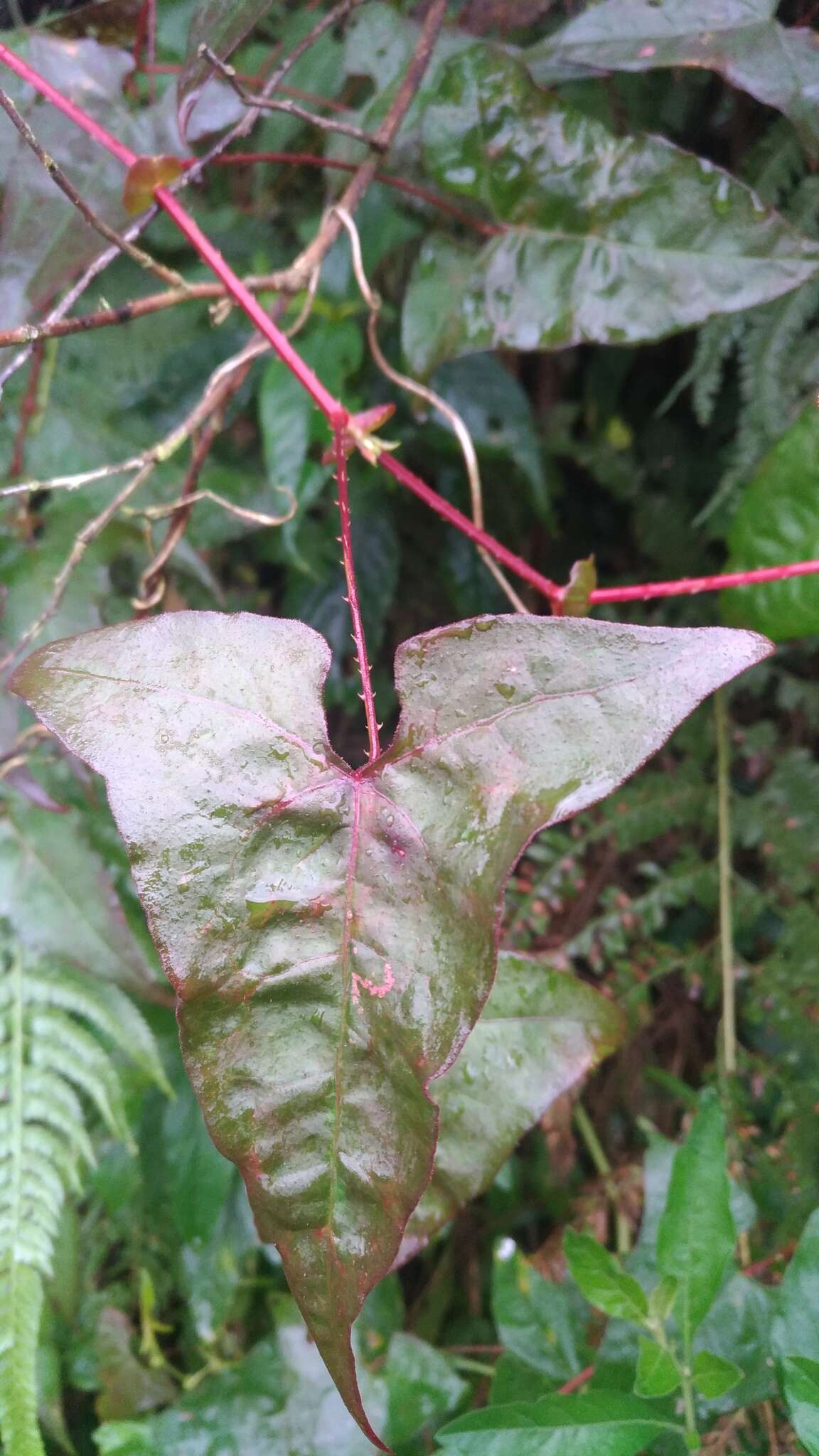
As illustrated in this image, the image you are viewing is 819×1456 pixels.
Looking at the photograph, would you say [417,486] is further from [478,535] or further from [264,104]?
[264,104]

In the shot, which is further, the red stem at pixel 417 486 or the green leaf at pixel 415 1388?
the green leaf at pixel 415 1388

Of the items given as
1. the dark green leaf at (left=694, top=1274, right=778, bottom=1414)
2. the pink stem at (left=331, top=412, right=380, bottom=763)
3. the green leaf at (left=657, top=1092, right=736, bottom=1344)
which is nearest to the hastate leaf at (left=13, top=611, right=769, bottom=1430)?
the pink stem at (left=331, top=412, right=380, bottom=763)

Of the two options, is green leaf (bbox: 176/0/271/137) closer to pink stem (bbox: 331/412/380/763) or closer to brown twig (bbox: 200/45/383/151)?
brown twig (bbox: 200/45/383/151)

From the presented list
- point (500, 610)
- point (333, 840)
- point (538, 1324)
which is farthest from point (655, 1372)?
point (500, 610)

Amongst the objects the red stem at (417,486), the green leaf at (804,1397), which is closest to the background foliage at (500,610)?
the green leaf at (804,1397)

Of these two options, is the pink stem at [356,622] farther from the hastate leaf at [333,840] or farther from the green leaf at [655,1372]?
the green leaf at [655,1372]

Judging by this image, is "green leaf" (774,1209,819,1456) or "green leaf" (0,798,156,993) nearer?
"green leaf" (774,1209,819,1456)
